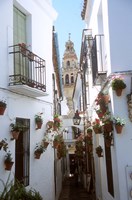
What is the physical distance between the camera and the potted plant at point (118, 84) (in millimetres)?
6922

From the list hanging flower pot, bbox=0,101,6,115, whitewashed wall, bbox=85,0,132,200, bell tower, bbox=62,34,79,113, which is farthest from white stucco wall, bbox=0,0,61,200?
bell tower, bbox=62,34,79,113

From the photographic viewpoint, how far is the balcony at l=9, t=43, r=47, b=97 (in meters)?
7.81

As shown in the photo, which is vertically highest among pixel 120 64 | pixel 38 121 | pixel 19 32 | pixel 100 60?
pixel 19 32

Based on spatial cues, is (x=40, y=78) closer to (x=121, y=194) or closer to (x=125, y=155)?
(x=125, y=155)

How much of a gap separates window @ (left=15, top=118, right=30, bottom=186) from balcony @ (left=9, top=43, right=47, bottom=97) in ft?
3.38

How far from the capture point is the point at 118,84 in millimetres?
6922

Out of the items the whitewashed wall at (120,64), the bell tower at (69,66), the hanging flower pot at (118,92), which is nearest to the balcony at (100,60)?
the whitewashed wall at (120,64)

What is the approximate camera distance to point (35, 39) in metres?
9.90

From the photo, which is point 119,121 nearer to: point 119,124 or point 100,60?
point 119,124

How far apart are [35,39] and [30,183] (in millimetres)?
4904

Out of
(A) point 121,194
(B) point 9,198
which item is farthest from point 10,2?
(A) point 121,194

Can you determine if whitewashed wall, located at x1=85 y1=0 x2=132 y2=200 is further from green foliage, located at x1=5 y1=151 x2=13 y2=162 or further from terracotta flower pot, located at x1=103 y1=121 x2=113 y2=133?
green foliage, located at x1=5 y1=151 x2=13 y2=162

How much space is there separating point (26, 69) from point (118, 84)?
330 centimetres

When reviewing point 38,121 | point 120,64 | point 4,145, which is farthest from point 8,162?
point 120,64
